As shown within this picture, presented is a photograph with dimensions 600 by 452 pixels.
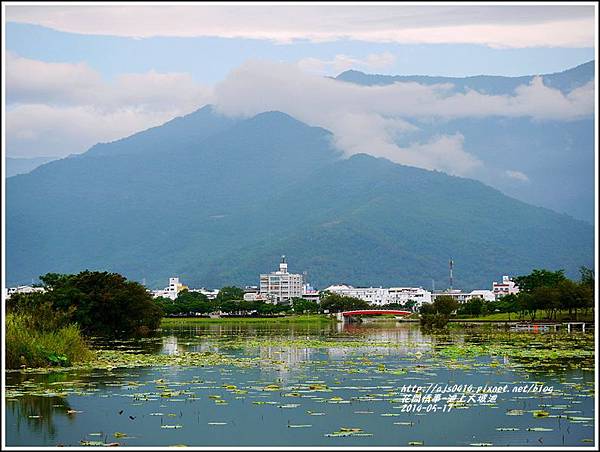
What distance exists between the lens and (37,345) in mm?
23719

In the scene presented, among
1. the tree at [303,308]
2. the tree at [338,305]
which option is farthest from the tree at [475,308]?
the tree at [338,305]

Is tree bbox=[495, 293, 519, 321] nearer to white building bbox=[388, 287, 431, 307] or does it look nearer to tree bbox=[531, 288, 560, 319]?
tree bbox=[531, 288, 560, 319]

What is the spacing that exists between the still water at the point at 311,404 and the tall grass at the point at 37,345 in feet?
3.08

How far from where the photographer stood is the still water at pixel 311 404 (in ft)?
47.1

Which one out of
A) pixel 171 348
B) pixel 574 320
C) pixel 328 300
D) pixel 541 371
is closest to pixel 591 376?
pixel 541 371

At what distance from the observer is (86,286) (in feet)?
156

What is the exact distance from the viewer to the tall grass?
2297cm

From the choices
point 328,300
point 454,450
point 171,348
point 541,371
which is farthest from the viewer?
point 328,300

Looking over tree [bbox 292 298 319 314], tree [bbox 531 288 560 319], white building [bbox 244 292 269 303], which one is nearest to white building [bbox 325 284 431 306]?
white building [bbox 244 292 269 303]

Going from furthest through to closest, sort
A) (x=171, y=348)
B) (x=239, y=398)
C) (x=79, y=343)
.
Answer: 1. (x=171, y=348)
2. (x=79, y=343)
3. (x=239, y=398)

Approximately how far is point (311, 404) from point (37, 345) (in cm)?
874

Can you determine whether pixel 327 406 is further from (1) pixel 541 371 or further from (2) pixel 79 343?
(2) pixel 79 343

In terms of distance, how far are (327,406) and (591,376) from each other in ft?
22.6

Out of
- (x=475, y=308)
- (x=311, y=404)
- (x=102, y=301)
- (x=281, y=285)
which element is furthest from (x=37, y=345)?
(x=281, y=285)
